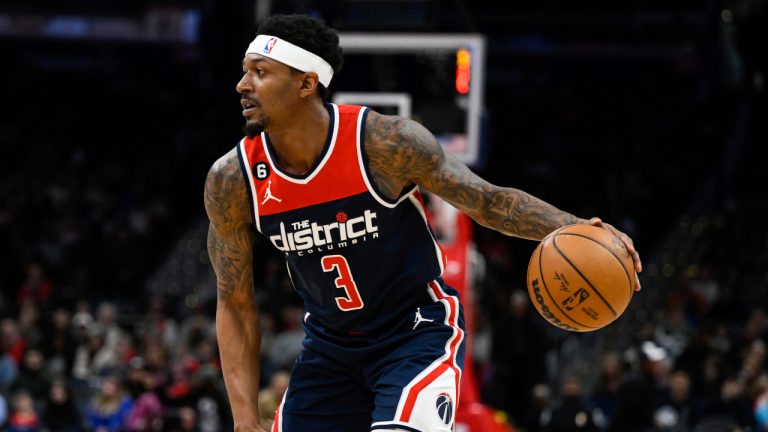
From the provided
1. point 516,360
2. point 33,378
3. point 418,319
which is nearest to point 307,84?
point 418,319

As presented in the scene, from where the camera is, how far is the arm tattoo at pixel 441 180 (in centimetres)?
458

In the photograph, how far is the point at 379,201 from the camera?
462cm

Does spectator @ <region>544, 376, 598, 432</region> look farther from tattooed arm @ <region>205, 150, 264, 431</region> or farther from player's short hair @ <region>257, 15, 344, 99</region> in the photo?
player's short hair @ <region>257, 15, 344, 99</region>

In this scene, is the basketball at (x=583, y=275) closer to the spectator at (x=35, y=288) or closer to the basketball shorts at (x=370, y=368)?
the basketball shorts at (x=370, y=368)

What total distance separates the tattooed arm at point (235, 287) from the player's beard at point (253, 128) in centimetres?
20

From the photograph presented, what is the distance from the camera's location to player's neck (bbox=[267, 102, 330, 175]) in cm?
467

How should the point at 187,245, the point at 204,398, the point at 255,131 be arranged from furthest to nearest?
the point at 187,245 < the point at 204,398 < the point at 255,131

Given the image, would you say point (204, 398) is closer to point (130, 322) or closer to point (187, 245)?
point (130, 322)

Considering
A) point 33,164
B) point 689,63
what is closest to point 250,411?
point 33,164

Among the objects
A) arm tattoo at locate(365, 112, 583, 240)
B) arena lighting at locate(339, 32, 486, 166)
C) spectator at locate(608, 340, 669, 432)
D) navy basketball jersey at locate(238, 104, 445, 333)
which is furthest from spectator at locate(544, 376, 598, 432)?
arm tattoo at locate(365, 112, 583, 240)

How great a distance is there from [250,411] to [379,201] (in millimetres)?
1035

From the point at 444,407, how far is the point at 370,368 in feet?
1.22

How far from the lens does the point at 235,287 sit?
4988mm

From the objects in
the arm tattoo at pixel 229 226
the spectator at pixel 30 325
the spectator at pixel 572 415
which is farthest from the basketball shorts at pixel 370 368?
the spectator at pixel 30 325
